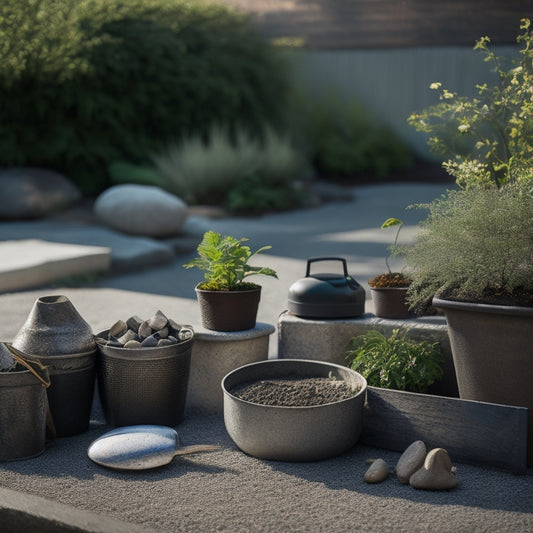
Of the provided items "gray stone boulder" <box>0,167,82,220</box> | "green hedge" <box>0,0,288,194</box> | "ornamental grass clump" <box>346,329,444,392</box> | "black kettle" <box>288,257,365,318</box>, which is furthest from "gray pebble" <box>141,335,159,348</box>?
"green hedge" <box>0,0,288,194</box>

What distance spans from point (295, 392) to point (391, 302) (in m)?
0.75

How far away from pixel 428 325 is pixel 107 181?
884cm

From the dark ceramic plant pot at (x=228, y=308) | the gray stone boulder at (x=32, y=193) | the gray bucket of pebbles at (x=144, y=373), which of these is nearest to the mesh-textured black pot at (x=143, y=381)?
the gray bucket of pebbles at (x=144, y=373)

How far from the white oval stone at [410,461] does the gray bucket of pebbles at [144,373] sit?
3.41 ft

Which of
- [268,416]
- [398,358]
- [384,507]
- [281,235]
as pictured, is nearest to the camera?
[384,507]

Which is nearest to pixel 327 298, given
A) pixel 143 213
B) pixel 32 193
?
pixel 143 213

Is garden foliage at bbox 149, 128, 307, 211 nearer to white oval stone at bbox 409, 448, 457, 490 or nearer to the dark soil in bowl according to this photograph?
the dark soil in bowl

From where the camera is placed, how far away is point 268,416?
9.93 ft

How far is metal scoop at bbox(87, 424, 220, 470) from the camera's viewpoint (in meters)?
3.02

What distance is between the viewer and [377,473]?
9.48 feet

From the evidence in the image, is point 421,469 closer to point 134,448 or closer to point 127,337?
point 134,448

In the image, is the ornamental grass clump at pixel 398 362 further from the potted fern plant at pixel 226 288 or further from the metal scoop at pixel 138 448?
the metal scoop at pixel 138 448

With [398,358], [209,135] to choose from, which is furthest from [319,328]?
[209,135]

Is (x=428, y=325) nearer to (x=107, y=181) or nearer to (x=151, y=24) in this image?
(x=107, y=181)
